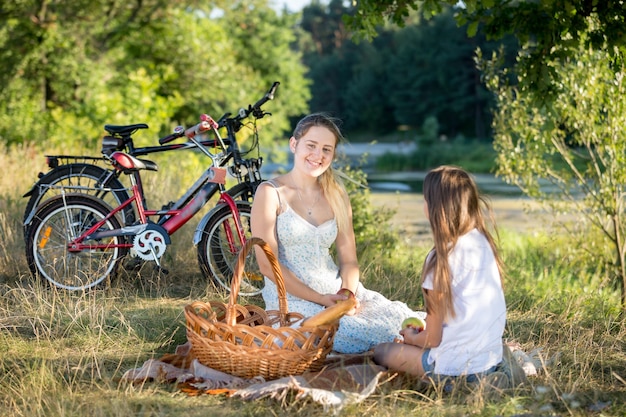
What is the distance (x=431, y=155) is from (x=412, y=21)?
31.9 metres

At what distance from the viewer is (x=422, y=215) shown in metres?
15.1

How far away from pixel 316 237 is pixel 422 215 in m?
11.1

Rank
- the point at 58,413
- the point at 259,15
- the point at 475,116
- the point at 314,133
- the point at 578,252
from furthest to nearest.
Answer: the point at 475,116
the point at 259,15
the point at 578,252
the point at 314,133
the point at 58,413

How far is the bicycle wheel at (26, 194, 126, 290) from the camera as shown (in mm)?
5191

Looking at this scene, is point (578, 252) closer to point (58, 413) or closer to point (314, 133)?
point (314, 133)

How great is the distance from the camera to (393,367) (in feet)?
11.8

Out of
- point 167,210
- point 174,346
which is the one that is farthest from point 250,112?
point 174,346

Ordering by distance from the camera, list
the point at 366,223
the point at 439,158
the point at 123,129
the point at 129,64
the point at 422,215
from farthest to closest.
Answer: the point at 439,158 → the point at 129,64 → the point at 422,215 → the point at 366,223 → the point at 123,129

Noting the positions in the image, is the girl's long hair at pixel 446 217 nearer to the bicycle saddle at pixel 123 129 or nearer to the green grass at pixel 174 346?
the green grass at pixel 174 346

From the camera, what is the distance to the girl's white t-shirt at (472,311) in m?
3.33

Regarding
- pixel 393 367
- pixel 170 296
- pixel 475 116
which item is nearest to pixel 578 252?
pixel 170 296

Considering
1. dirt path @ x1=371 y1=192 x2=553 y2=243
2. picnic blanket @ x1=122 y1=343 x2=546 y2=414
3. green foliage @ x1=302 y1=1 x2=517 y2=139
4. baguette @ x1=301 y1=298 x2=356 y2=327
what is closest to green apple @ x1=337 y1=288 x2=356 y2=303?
picnic blanket @ x1=122 y1=343 x2=546 y2=414

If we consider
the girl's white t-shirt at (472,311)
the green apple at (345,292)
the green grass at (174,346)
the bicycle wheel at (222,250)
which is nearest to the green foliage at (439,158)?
the green grass at (174,346)

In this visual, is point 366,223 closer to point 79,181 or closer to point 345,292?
point 79,181
